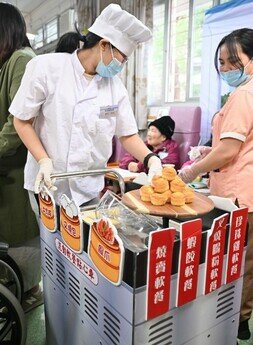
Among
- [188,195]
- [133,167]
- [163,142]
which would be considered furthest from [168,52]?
[188,195]

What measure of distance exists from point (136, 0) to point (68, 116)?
3.13 m

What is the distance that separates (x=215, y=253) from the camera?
0.86 m

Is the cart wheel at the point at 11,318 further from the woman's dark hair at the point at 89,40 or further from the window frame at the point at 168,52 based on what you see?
the window frame at the point at 168,52

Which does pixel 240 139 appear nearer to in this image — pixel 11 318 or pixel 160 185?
pixel 160 185

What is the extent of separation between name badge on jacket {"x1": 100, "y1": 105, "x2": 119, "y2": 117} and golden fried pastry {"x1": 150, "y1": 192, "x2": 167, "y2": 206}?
52cm

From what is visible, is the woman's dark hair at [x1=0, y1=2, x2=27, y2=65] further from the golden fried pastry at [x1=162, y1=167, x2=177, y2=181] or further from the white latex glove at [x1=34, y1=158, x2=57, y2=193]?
the golden fried pastry at [x1=162, y1=167, x2=177, y2=181]

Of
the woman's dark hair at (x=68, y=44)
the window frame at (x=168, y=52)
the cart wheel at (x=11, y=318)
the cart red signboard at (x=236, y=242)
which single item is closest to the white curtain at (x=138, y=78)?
the window frame at (x=168, y=52)

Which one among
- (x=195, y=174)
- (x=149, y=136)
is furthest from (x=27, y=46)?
(x=149, y=136)

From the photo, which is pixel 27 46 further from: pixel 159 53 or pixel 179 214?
pixel 159 53

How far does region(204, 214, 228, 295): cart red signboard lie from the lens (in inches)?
32.8

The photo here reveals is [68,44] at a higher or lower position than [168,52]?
lower

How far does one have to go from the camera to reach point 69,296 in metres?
1.04

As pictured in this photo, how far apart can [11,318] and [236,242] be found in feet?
2.89

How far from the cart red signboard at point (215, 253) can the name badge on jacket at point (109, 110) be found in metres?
0.70
